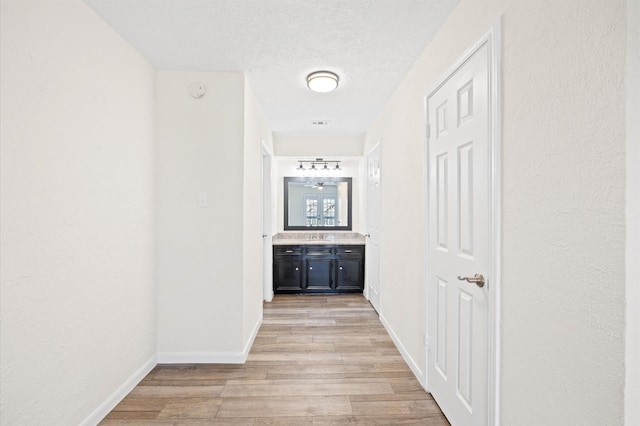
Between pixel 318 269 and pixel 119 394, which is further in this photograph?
pixel 318 269

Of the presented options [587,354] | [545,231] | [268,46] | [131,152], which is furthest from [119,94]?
[587,354]

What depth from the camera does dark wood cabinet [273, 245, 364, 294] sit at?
4.86 metres

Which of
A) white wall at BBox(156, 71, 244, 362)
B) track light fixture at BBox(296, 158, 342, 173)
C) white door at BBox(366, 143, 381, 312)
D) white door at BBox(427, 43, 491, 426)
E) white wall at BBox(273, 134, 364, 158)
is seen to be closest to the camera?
white door at BBox(427, 43, 491, 426)

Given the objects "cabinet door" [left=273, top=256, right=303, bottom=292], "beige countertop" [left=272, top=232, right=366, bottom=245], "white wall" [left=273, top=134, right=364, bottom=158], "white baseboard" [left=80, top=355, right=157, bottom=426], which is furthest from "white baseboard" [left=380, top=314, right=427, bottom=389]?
"white wall" [left=273, top=134, right=364, bottom=158]

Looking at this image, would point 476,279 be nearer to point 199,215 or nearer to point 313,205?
point 199,215

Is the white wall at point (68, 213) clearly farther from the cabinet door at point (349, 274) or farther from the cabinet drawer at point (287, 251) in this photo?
the cabinet door at point (349, 274)

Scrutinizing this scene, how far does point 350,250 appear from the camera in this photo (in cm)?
491

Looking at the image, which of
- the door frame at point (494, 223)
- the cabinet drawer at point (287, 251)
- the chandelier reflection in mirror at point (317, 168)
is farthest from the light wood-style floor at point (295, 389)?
the chandelier reflection in mirror at point (317, 168)

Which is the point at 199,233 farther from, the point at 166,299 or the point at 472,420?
the point at 472,420

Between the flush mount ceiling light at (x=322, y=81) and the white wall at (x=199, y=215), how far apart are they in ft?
1.92

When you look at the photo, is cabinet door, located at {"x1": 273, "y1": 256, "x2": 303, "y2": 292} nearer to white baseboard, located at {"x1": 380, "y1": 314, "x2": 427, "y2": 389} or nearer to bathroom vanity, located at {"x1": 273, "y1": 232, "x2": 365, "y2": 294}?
bathroom vanity, located at {"x1": 273, "y1": 232, "x2": 365, "y2": 294}

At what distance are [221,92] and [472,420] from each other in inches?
109

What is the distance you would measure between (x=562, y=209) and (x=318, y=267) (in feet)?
13.1

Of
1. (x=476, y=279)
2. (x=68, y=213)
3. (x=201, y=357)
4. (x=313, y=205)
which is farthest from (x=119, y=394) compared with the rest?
(x=313, y=205)
